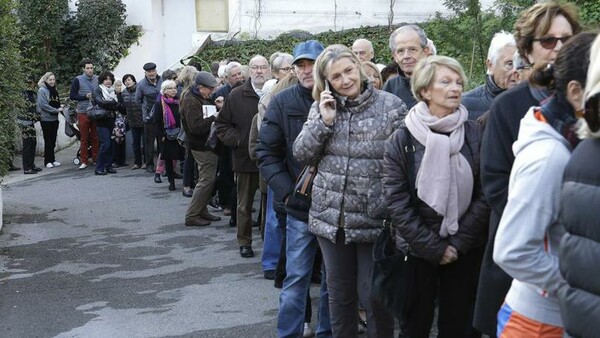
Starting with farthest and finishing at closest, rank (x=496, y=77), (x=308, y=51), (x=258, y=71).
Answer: (x=258, y=71)
(x=308, y=51)
(x=496, y=77)

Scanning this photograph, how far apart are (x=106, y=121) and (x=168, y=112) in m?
3.32

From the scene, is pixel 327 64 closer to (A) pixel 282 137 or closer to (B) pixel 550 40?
(A) pixel 282 137

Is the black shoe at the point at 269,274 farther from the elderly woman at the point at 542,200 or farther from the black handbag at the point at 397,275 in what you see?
the elderly woman at the point at 542,200

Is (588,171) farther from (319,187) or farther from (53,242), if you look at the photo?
(53,242)

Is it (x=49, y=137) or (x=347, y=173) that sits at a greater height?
(x=347, y=173)

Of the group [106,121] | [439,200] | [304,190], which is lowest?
[106,121]

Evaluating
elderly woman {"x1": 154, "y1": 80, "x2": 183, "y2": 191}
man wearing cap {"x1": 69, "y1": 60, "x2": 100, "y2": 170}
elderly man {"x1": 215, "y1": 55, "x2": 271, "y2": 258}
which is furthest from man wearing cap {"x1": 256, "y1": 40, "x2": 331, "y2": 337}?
man wearing cap {"x1": 69, "y1": 60, "x2": 100, "y2": 170}

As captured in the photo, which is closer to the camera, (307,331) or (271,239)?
(307,331)

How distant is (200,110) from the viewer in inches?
432

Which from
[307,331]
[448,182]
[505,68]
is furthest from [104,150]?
[448,182]

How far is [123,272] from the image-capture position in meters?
9.01

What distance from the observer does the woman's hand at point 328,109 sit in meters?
5.26

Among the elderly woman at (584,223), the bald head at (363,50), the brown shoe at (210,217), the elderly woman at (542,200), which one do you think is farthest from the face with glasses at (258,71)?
the elderly woman at (584,223)

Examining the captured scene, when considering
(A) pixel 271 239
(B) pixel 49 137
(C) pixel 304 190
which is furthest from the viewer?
(B) pixel 49 137
